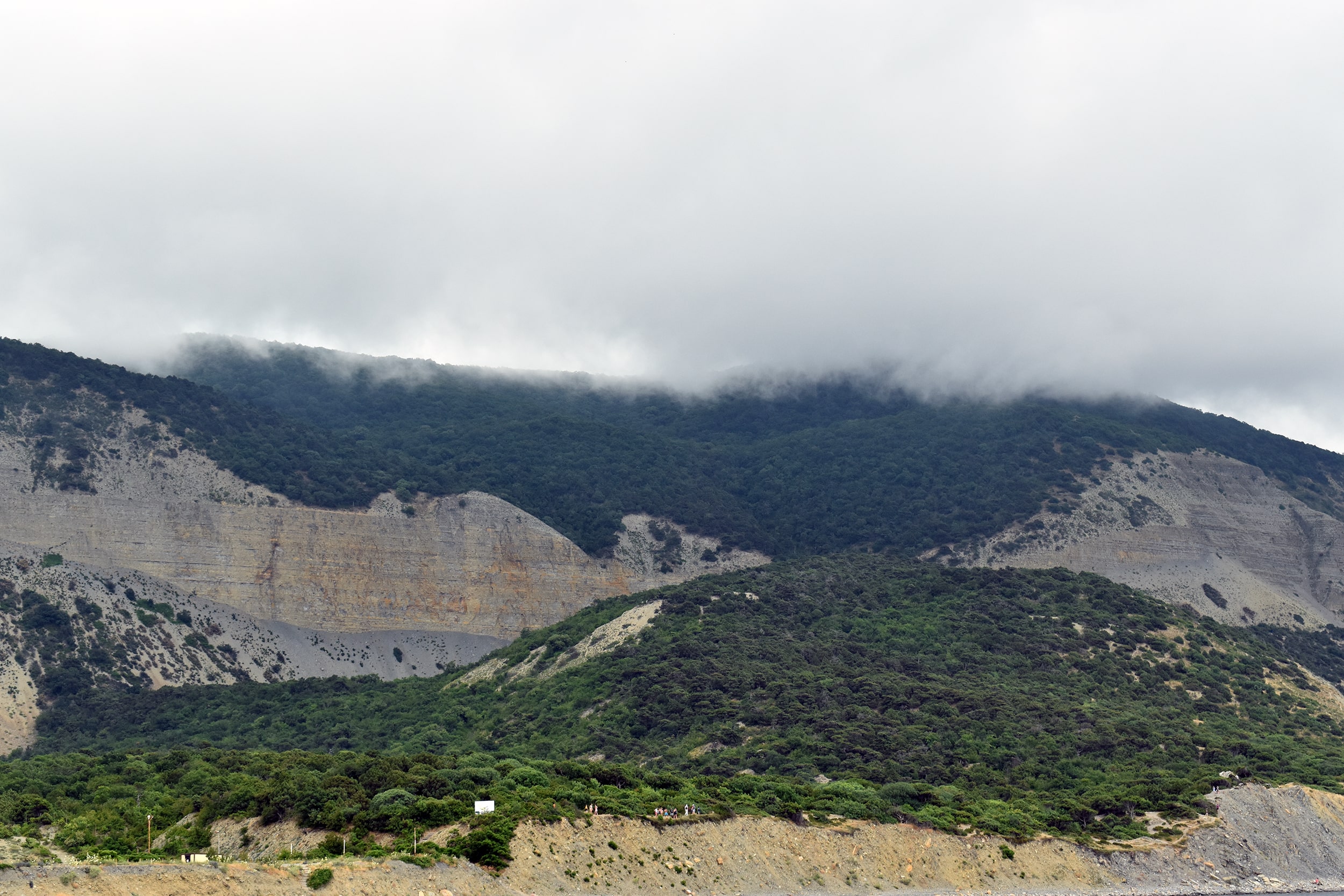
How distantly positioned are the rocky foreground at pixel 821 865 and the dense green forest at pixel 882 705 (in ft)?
8.14

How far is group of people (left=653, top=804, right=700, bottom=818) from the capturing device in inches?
2008

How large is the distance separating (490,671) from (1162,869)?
2383 inches

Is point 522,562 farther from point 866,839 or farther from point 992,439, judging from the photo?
point 866,839

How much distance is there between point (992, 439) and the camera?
17562 centimetres

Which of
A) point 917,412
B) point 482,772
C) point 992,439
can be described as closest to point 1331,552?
point 992,439

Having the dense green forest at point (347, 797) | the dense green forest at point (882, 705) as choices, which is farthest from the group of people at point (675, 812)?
the dense green forest at point (882, 705)

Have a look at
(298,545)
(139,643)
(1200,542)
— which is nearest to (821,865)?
(139,643)

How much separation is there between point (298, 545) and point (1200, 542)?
9948cm

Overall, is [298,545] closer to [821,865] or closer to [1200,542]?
[821,865]

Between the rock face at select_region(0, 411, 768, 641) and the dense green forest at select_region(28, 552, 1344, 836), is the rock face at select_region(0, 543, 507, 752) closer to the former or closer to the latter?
the rock face at select_region(0, 411, 768, 641)

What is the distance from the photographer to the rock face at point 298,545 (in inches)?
4656

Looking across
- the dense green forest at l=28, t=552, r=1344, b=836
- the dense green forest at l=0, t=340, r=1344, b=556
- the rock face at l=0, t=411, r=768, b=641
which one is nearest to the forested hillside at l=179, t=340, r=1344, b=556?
the dense green forest at l=0, t=340, r=1344, b=556

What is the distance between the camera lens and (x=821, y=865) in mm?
51938

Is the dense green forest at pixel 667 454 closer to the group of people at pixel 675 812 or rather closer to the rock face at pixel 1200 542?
the rock face at pixel 1200 542
